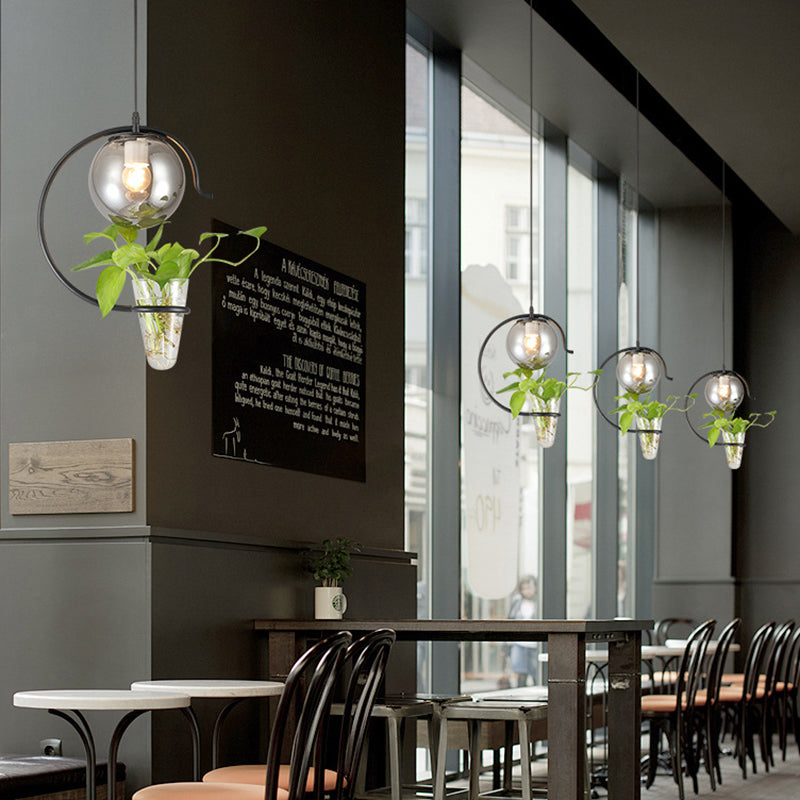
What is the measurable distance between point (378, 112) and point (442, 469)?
1.90 metres

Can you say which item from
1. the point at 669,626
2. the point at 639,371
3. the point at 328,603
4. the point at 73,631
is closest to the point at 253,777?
the point at 73,631

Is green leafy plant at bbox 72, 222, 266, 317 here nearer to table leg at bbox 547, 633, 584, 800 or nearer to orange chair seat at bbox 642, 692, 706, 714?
table leg at bbox 547, 633, 584, 800

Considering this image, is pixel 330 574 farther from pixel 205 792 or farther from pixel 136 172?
pixel 136 172

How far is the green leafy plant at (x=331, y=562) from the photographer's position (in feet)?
14.8

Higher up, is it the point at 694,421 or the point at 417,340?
the point at 417,340

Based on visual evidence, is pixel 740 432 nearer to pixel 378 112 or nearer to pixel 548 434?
pixel 548 434

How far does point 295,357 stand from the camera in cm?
458

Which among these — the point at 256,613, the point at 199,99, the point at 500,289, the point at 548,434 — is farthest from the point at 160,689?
the point at 500,289

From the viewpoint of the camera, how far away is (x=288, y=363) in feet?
14.9

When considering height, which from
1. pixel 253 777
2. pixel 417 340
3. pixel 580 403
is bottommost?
pixel 253 777

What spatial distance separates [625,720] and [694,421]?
5.20m

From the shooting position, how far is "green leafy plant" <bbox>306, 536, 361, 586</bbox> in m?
4.51

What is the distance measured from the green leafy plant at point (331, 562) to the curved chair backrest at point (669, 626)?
435cm

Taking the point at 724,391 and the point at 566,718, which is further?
the point at 724,391
